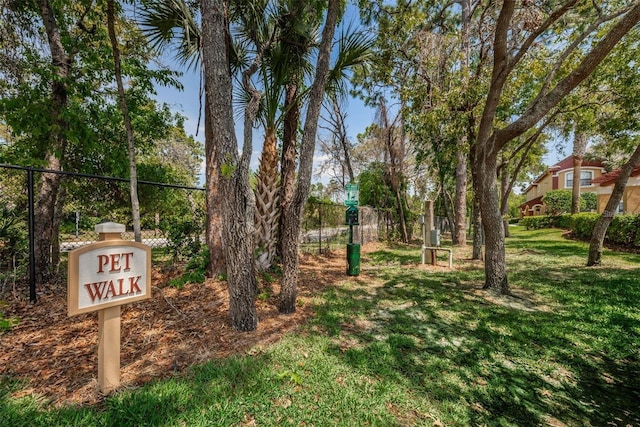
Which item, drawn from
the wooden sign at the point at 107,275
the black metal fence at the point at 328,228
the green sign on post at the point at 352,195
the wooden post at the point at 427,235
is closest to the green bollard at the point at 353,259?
the green sign on post at the point at 352,195

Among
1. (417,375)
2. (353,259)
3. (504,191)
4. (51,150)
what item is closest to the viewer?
(417,375)

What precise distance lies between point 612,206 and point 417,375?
7371 mm

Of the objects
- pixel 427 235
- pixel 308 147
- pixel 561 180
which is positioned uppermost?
pixel 561 180

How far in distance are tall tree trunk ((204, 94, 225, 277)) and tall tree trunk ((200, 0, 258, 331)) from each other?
5.25 feet

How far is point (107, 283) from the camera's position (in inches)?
73.4

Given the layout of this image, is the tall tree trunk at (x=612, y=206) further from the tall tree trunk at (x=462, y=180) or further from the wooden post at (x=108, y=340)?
the wooden post at (x=108, y=340)

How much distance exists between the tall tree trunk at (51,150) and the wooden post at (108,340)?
3398 millimetres

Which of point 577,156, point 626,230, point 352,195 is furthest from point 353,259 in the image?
point 577,156

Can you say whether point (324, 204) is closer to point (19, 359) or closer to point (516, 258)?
point (516, 258)

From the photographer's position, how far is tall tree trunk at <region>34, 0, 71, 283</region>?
4016 millimetres

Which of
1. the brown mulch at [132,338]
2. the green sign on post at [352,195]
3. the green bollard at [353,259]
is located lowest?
the brown mulch at [132,338]

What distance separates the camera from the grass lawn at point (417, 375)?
1.82m

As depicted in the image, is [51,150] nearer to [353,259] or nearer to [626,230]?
[353,259]

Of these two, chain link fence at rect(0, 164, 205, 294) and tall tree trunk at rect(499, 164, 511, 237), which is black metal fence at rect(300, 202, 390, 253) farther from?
tall tree trunk at rect(499, 164, 511, 237)
